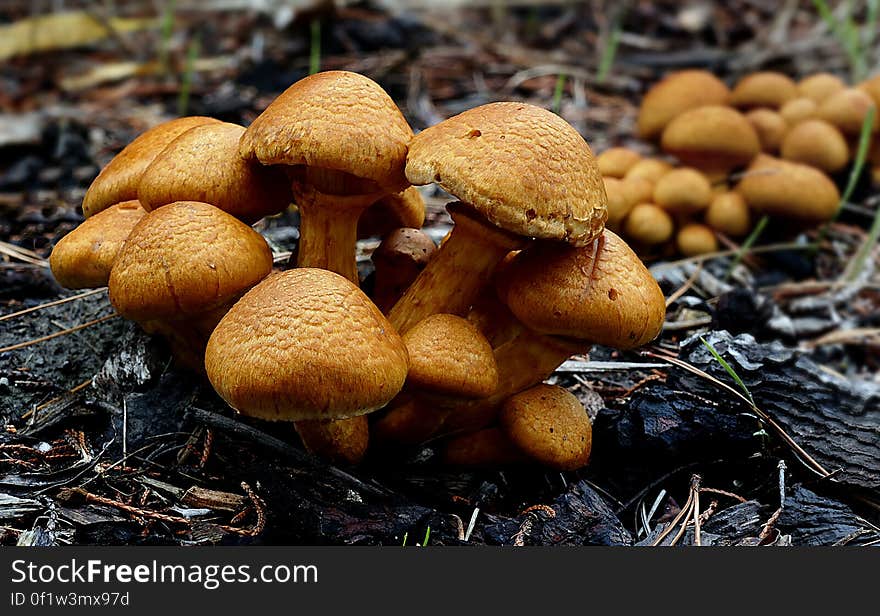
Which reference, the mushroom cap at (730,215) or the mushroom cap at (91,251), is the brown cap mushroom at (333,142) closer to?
the mushroom cap at (91,251)

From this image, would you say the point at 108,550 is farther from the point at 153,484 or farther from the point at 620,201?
the point at 620,201

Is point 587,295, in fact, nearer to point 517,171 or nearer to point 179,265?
point 517,171

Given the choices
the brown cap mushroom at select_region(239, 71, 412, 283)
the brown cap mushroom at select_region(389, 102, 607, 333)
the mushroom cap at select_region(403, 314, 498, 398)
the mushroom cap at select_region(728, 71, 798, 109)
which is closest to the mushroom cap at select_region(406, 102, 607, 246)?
the brown cap mushroom at select_region(389, 102, 607, 333)

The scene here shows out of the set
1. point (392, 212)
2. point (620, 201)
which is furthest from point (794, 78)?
point (392, 212)

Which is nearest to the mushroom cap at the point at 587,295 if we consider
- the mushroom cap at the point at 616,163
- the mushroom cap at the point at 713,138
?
the mushroom cap at the point at 616,163

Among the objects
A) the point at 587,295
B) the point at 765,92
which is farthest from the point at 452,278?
the point at 765,92

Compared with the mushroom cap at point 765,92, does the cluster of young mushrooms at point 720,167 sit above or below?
below
